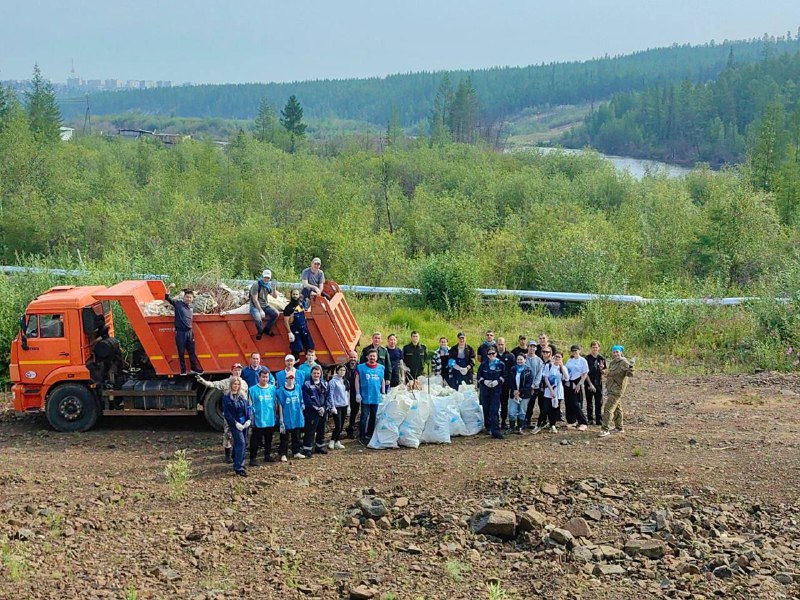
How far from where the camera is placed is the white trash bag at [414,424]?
42.5 feet

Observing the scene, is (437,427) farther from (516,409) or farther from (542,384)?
(542,384)

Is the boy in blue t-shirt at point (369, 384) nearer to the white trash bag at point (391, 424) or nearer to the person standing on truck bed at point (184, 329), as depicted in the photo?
the white trash bag at point (391, 424)

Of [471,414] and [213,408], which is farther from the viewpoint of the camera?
[213,408]

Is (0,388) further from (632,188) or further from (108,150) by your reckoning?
(108,150)

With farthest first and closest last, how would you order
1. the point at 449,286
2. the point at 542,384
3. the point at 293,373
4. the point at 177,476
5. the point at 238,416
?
the point at 449,286 < the point at 542,384 < the point at 293,373 < the point at 238,416 < the point at 177,476

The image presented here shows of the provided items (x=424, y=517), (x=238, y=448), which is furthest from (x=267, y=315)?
(x=424, y=517)

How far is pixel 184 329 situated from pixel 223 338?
65 centimetres

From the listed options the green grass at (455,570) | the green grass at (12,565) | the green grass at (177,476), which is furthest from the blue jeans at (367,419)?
the green grass at (12,565)

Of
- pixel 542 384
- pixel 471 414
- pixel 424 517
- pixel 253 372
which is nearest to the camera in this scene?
pixel 424 517

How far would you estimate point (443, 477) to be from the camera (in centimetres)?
1162

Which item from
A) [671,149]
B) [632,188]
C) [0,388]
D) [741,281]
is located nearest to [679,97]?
[671,149]

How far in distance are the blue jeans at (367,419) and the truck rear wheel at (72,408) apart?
4223mm

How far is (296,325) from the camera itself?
45.0 ft

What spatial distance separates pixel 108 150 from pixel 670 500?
66.6m
